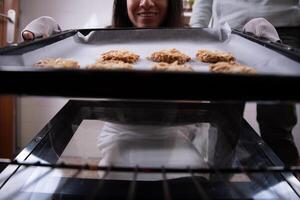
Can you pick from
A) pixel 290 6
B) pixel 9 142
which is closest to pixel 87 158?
pixel 290 6

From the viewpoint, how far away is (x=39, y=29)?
74 centimetres

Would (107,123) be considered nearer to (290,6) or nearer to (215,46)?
(215,46)

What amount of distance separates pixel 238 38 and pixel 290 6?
48 cm

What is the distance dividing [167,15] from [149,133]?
74 centimetres

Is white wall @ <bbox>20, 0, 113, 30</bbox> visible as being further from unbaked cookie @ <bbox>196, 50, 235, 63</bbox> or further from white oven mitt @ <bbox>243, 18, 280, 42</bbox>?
white oven mitt @ <bbox>243, 18, 280, 42</bbox>

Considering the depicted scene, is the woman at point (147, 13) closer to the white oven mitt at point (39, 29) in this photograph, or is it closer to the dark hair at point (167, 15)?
the dark hair at point (167, 15)

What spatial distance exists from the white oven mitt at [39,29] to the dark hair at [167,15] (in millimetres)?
483

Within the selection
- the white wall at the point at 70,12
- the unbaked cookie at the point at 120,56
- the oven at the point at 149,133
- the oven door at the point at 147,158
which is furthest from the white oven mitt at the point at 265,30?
the white wall at the point at 70,12

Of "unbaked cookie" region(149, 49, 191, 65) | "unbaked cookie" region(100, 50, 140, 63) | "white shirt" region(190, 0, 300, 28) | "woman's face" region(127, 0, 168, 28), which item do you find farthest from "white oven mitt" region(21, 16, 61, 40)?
"white shirt" region(190, 0, 300, 28)

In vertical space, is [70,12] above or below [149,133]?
above

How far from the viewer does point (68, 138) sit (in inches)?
25.0

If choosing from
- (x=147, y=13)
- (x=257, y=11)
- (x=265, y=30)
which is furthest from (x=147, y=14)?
(x=265, y=30)

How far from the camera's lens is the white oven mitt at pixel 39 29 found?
67cm

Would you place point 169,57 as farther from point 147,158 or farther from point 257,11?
point 257,11
